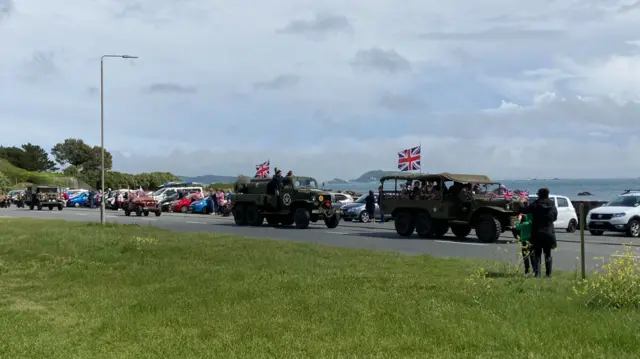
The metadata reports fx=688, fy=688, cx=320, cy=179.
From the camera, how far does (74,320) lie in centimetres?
884

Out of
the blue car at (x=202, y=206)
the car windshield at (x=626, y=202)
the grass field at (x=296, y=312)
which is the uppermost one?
the car windshield at (x=626, y=202)

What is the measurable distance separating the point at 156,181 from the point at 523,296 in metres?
107

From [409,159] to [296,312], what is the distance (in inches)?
1049

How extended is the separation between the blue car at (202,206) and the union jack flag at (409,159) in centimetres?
1555

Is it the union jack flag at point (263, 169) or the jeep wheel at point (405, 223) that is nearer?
the jeep wheel at point (405, 223)

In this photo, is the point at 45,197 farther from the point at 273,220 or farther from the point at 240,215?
the point at 273,220

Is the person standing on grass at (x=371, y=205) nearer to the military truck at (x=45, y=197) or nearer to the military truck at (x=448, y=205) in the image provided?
the military truck at (x=448, y=205)

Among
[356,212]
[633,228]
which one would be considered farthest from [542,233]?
[356,212]

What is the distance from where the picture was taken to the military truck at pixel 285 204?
2755 centimetres

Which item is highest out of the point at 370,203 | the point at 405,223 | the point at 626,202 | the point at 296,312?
the point at 626,202

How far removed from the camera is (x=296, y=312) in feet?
28.8

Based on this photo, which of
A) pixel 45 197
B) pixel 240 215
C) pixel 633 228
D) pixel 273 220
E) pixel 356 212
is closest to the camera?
pixel 633 228

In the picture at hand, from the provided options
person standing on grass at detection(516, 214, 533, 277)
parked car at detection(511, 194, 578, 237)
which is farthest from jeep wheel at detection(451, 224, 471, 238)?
person standing on grass at detection(516, 214, 533, 277)

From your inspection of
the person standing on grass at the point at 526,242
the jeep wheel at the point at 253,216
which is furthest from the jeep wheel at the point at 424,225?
the person standing on grass at the point at 526,242
